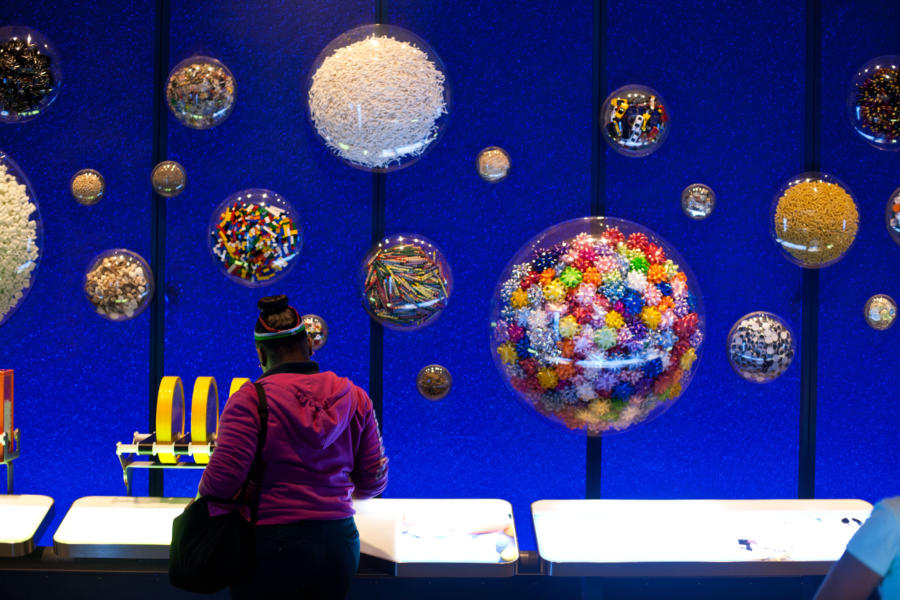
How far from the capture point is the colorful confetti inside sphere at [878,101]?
3.21 meters

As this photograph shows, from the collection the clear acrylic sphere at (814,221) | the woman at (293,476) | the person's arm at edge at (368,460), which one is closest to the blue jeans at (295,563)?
the woman at (293,476)

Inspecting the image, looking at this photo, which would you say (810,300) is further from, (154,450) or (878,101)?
(154,450)

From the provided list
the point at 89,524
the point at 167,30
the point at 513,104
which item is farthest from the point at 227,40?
the point at 89,524

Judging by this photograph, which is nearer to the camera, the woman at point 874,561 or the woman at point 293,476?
the woman at point 874,561

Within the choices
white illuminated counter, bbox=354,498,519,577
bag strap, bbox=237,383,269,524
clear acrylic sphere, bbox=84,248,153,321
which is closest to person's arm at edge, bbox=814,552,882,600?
bag strap, bbox=237,383,269,524

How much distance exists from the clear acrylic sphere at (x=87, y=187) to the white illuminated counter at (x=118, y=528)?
1.13 m

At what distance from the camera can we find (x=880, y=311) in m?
3.40

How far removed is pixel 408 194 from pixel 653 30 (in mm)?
1188

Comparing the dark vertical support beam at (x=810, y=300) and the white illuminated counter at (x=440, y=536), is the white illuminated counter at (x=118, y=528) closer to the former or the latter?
the white illuminated counter at (x=440, y=536)

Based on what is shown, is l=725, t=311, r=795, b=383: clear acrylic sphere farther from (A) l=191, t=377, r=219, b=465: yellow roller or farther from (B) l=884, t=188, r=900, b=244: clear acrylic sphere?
(A) l=191, t=377, r=219, b=465: yellow roller

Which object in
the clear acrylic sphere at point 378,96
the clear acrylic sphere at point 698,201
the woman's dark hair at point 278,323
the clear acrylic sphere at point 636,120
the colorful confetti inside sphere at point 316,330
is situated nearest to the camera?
the woman's dark hair at point 278,323

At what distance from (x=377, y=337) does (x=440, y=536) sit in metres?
0.84

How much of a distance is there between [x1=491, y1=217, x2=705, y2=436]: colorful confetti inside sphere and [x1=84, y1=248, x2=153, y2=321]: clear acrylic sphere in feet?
4.33

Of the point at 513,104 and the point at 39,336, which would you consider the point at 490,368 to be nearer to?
the point at 513,104
